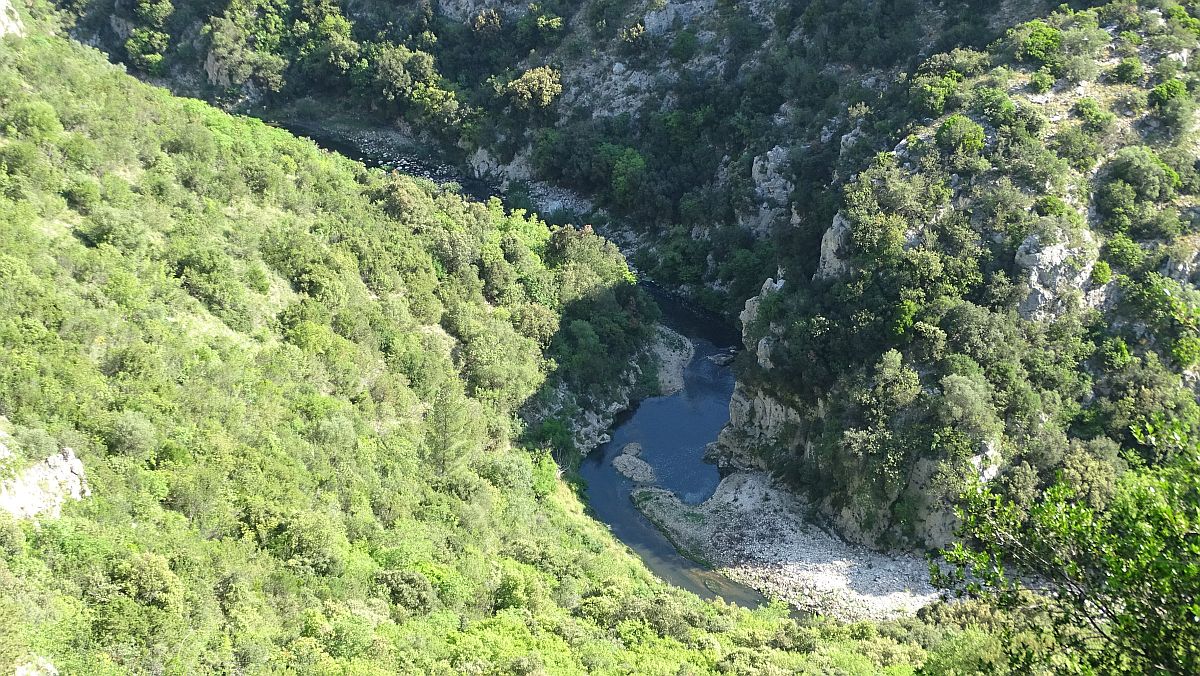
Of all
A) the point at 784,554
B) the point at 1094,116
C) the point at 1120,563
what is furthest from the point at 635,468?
the point at 1120,563

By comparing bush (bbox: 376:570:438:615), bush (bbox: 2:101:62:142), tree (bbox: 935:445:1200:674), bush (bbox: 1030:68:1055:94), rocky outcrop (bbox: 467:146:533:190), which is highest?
bush (bbox: 1030:68:1055:94)

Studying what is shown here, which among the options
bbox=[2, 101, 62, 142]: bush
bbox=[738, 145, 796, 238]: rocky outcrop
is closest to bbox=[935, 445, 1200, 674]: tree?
bbox=[2, 101, 62, 142]: bush

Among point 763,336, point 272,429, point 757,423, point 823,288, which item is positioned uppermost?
point 823,288

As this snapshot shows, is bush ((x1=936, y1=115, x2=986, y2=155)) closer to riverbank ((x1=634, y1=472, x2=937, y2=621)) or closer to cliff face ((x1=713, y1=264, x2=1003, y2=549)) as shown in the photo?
cliff face ((x1=713, y1=264, x2=1003, y2=549))

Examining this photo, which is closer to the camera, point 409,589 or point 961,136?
point 409,589

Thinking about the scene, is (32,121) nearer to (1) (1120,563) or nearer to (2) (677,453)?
(2) (677,453)

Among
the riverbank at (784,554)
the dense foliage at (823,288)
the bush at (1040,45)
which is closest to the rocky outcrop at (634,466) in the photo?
the riverbank at (784,554)
